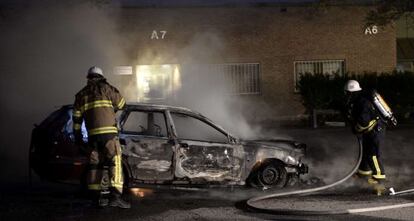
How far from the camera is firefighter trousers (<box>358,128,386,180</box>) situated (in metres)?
9.92

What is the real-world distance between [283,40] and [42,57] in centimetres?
1063

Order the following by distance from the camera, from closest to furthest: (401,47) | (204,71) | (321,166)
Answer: (321,166)
(204,71)
(401,47)

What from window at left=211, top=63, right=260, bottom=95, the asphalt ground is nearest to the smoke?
the asphalt ground

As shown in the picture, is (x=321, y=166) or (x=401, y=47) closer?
(x=321, y=166)

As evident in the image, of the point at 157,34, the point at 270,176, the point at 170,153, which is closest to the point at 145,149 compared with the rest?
the point at 170,153

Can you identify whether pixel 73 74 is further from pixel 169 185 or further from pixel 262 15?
pixel 262 15

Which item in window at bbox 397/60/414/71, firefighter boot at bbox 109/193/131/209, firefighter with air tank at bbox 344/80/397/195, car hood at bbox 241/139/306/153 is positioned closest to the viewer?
firefighter boot at bbox 109/193/131/209

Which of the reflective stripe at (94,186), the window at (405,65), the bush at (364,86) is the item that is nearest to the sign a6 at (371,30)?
the bush at (364,86)

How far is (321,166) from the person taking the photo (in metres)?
12.4

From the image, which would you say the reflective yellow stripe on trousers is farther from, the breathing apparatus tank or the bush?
the bush

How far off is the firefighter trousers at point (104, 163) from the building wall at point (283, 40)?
12.4 meters

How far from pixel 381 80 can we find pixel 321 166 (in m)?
9.32

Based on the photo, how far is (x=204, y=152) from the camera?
9.47 meters

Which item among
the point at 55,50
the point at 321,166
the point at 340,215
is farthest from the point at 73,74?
the point at 340,215
